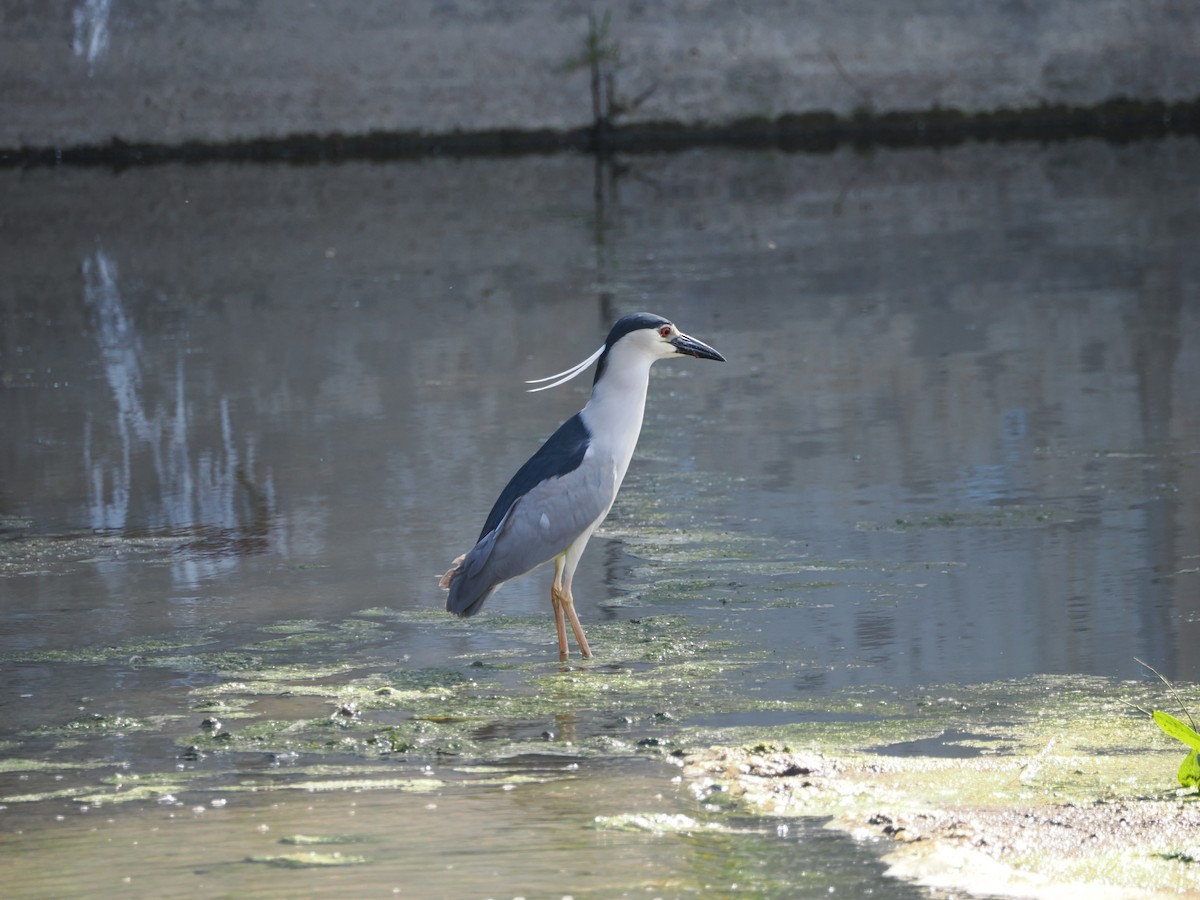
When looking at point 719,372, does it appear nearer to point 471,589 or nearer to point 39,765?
point 471,589

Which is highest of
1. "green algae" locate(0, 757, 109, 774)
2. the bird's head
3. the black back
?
the bird's head

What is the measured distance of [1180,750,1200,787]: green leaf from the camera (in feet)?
12.4

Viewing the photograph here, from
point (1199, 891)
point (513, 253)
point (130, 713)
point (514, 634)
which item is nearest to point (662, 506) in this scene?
point (514, 634)

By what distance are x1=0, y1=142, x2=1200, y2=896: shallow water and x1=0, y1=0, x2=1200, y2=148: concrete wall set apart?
731 centimetres

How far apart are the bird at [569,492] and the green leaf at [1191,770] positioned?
2.02 meters

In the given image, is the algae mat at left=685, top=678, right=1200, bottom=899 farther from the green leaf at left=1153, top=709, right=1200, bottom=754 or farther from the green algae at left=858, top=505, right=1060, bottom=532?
the green algae at left=858, top=505, right=1060, bottom=532

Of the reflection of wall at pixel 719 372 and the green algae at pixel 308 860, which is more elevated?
the reflection of wall at pixel 719 372

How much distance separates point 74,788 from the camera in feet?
14.3

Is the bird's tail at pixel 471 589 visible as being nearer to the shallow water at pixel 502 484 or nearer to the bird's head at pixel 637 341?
the shallow water at pixel 502 484

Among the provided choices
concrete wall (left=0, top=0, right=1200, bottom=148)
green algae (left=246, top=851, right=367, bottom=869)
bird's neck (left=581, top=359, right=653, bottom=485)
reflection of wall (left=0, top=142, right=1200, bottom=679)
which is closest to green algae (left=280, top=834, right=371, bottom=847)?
green algae (left=246, top=851, right=367, bottom=869)

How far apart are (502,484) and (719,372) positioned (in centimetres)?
232

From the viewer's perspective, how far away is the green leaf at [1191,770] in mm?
3792

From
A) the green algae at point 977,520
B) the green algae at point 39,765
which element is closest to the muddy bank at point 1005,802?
the green algae at point 39,765

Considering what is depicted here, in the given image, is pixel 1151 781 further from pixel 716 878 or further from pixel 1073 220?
pixel 1073 220
